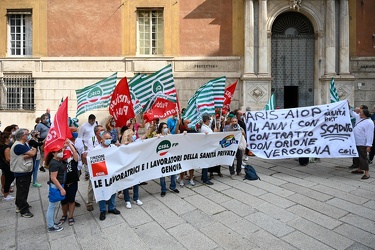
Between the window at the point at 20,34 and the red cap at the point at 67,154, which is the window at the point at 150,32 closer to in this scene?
the window at the point at 20,34

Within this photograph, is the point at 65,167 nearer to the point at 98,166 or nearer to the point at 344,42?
the point at 98,166

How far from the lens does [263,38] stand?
593 inches

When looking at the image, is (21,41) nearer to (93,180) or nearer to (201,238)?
(93,180)

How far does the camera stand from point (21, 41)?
16016 millimetres

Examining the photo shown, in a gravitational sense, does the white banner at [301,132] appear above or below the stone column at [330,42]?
below

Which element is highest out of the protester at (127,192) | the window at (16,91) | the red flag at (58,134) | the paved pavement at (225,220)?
the window at (16,91)

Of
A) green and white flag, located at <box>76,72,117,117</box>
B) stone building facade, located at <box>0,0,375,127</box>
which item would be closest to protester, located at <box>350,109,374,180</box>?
green and white flag, located at <box>76,72,117,117</box>

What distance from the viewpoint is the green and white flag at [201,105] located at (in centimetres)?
836

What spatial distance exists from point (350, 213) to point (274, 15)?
485 inches

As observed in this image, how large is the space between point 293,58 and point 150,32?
8078mm

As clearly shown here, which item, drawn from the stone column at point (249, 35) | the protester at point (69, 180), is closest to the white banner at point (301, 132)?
the protester at point (69, 180)

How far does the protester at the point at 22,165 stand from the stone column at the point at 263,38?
1207 centimetres

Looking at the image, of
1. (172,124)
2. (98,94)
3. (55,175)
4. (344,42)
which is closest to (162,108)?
(172,124)

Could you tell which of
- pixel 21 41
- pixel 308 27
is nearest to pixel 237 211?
pixel 308 27
